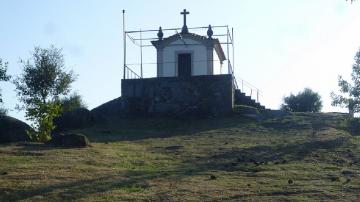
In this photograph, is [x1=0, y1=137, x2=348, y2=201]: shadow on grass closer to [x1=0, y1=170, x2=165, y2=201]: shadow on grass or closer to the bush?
[x1=0, y1=170, x2=165, y2=201]: shadow on grass

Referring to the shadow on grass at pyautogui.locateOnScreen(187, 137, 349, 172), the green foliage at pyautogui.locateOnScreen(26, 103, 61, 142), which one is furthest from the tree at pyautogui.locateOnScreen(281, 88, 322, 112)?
→ the green foliage at pyautogui.locateOnScreen(26, 103, 61, 142)

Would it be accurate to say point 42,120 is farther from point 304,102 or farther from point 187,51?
point 304,102

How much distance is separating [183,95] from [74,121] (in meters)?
6.39

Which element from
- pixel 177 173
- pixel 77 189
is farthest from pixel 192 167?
pixel 77 189

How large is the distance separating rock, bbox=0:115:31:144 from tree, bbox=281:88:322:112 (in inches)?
1112

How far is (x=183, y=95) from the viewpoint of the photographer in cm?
3562

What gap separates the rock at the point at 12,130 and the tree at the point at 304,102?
28.2 m

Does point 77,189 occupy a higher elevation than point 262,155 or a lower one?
lower

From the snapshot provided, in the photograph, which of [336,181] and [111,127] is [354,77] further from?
[336,181]

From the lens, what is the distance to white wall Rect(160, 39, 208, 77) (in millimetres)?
37625

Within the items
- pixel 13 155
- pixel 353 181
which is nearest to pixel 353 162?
pixel 353 181

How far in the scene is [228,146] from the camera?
79.4ft

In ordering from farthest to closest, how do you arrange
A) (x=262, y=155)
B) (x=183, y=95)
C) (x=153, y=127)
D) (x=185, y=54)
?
(x=185, y=54), (x=183, y=95), (x=153, y=127), (x=262, y=155)

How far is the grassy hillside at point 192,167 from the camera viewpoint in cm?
1541
